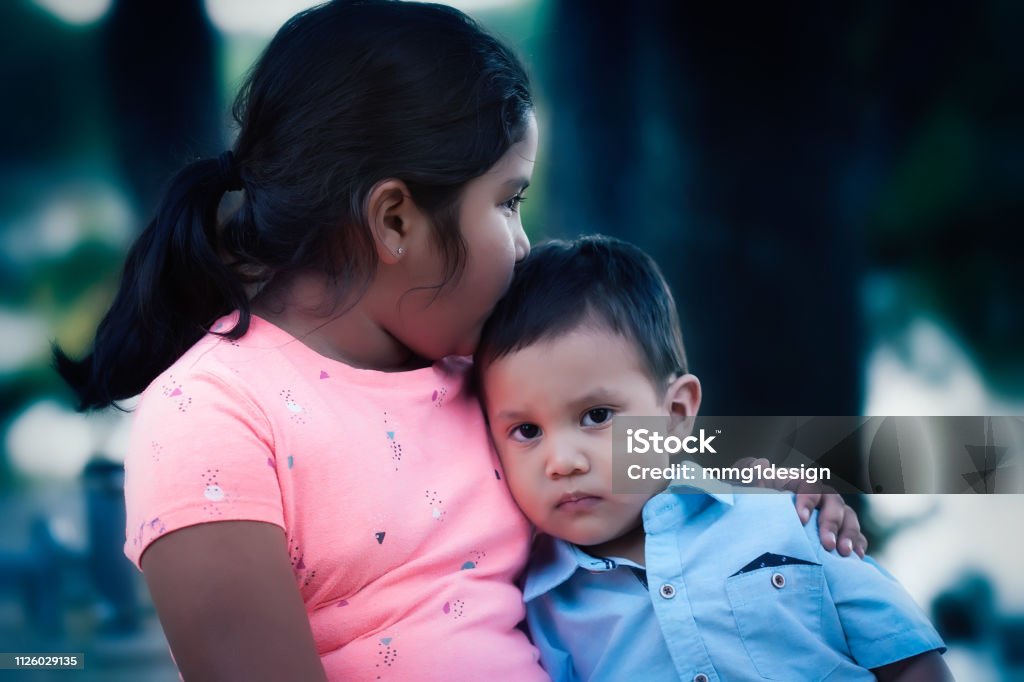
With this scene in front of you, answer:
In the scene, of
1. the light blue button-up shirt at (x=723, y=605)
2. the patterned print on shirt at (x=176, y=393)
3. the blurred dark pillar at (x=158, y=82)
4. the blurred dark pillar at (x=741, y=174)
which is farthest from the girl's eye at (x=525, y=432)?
the blurred dark pillar at (x=158, y=82)

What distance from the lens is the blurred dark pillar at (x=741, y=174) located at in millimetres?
1990

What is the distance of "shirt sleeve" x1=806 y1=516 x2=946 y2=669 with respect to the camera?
2.99ft

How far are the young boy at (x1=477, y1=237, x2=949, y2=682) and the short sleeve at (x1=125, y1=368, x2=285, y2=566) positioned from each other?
30 centimetres

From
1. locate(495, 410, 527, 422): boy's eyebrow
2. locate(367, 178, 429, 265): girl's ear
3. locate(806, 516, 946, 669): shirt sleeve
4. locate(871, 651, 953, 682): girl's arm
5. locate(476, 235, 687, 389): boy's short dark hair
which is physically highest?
locate(367, 178, 429, 265): girl's ear

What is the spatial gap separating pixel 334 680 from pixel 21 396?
56.6 inches

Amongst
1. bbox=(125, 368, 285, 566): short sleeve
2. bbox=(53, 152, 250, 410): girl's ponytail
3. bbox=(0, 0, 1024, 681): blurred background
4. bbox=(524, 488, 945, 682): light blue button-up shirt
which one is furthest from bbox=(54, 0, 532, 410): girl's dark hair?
bbox=(0, 0, 1024, 681): blurred background

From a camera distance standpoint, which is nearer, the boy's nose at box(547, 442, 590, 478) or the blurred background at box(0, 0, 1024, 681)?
the boy's nose at box(547, 442, 590, 478)

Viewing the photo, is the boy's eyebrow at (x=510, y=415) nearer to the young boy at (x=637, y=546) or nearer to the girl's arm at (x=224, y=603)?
the young boy at (x=637, y=546)

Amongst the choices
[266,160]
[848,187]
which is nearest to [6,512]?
[266,160]

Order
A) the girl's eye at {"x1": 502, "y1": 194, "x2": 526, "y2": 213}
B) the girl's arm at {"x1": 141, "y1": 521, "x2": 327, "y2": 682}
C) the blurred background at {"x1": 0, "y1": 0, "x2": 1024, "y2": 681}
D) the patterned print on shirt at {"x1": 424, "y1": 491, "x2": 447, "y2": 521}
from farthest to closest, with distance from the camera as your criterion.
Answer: the blurred background at {"x1": 0, "y1": 0, "x2": 1024, "y2": 681} < the girl's eye at {"x1": 502, "y1": 194, "x2": 526, "y2": 213} < the patterned print on shirt at {"x1": 424, "y1": 491, "x2": 447, "y2": 521} < the girl's arm at {"x1": 141, "y1": 521, "x2": 327, "y2": 682}

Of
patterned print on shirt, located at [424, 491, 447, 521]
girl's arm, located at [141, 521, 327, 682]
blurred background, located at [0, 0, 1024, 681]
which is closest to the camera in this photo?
girl's arm, located at [141, 521, 327, 682]

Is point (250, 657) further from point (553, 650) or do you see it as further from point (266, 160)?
point (266, 160)

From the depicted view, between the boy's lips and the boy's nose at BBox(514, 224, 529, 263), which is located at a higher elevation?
the boy's nose at BBox(514, 224, 529, 263)

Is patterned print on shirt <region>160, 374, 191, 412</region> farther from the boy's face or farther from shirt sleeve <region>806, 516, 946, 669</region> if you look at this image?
shirt sleeve <region>806, 516, 946, 669</region>
